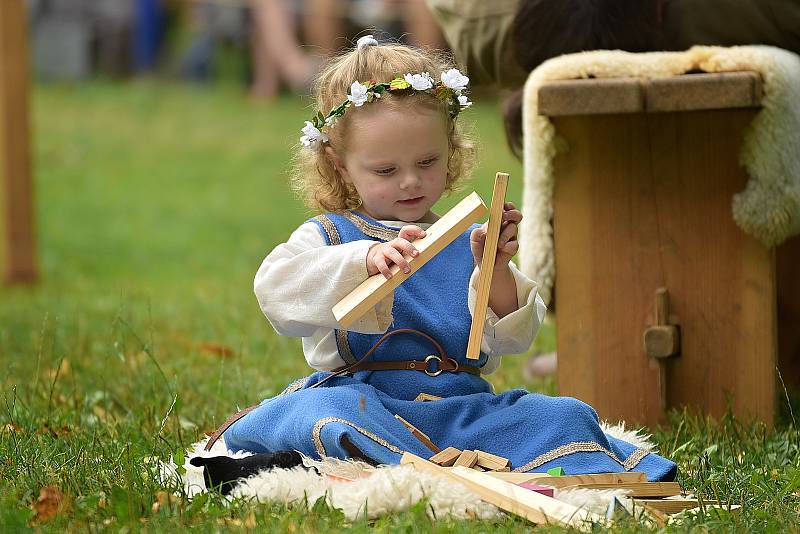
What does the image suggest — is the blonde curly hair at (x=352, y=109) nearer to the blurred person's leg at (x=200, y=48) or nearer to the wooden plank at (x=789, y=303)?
the wooden plank at (x=789, y=303)

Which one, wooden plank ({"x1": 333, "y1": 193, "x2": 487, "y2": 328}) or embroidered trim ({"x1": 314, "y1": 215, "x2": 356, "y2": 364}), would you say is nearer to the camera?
wooden plank ({"x1": 333, "y1": 193, "x2": 487, "y2": 328})

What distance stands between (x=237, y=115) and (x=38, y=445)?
39.3 feet

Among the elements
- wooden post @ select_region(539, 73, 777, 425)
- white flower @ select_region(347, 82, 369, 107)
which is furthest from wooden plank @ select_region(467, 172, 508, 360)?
wooden post @ select_region(539, 73, 777, 425)

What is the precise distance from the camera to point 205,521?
2.48m

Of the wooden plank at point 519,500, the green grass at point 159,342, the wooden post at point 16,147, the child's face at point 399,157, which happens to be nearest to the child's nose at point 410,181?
the child's face at point 399,157

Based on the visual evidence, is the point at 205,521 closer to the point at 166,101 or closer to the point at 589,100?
the point at 589,100

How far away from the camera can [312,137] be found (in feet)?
10.3

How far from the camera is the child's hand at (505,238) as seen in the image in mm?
2938

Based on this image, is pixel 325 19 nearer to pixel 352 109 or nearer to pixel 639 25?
pixel 639 25

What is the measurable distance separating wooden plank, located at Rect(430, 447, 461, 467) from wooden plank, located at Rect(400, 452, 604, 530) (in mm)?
113

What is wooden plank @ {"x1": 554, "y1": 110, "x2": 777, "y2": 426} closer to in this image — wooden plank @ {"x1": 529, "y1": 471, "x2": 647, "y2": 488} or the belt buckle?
the belt buckle

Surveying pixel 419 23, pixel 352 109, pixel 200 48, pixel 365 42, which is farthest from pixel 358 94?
pixel 200 48

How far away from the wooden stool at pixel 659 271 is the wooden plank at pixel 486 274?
74 cm

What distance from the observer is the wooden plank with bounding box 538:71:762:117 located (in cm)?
326
